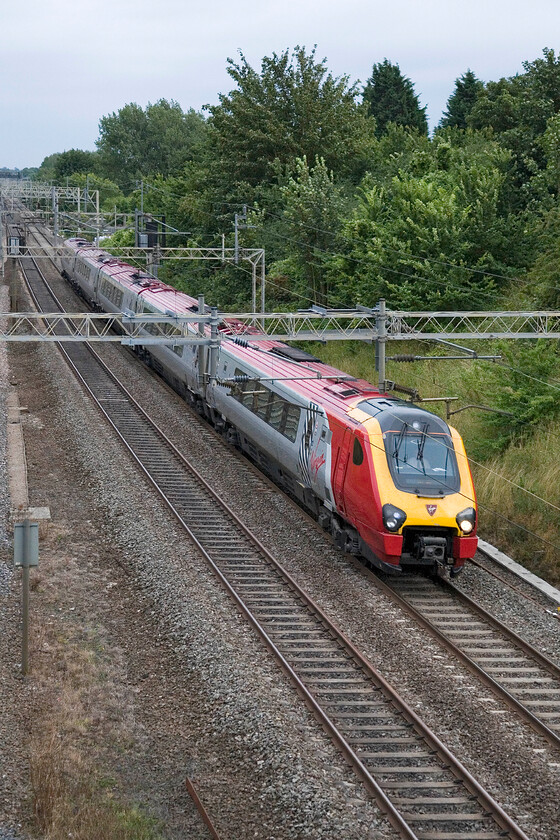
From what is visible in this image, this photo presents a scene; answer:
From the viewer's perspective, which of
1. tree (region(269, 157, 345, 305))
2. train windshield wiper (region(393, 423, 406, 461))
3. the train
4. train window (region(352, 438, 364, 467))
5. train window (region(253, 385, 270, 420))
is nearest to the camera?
the train

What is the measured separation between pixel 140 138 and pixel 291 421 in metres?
119

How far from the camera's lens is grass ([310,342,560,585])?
1770 cm

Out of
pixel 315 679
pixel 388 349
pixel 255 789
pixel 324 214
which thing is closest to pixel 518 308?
pixel 388 349

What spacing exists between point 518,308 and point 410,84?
175 ft

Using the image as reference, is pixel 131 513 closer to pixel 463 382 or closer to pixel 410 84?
pixel 463 382

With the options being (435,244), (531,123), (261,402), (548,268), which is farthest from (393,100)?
(261,402)

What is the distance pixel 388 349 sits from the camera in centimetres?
3362

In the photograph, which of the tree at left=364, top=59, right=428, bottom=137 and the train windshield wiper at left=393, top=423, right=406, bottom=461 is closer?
the train windshield wiper at left=393, top=423, right=406, bottom=461

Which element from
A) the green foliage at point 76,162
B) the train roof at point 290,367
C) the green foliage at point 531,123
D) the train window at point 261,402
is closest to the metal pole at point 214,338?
the train roof at point 290,367

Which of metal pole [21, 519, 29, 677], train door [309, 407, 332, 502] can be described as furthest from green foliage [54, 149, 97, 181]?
metal pole [21, 519, 29, 677]

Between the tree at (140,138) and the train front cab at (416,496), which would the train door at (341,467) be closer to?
the train front cab at (416,496)

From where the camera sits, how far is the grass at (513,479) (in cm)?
1770

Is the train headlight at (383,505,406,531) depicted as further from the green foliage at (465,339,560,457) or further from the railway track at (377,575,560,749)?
the green foliage at (465,339,560,457)

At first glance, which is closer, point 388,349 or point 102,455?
point 102,455
